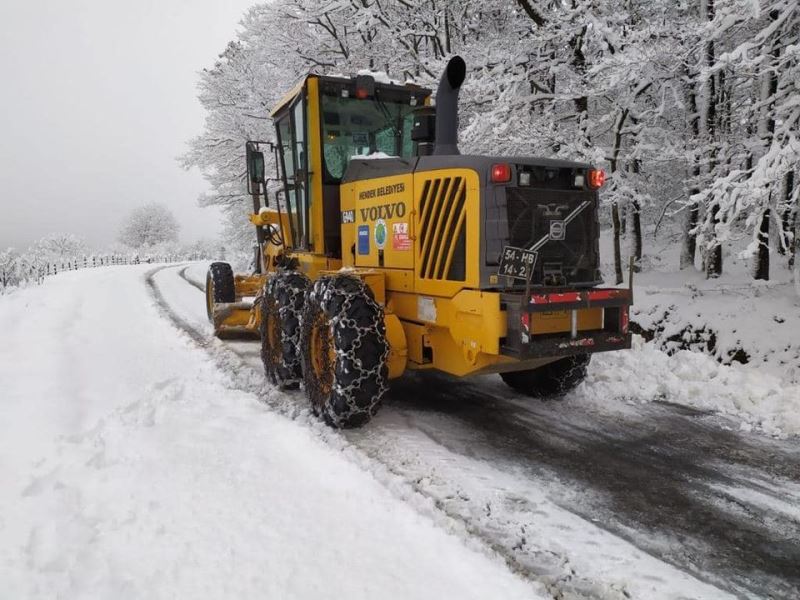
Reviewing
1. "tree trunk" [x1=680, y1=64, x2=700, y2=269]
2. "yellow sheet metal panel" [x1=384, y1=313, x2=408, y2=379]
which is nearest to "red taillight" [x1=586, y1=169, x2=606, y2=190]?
"yellow sheet metal panel" [x1=384, y1=313, x2=408, y2=379]

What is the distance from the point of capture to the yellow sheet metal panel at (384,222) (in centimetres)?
503

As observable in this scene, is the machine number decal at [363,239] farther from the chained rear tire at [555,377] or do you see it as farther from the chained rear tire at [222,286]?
the chained rear tire at [222,286]

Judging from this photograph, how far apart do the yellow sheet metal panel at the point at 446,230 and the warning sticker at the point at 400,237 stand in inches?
5.7

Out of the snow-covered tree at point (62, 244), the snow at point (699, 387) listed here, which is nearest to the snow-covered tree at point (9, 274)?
the snow at point (699, 387)

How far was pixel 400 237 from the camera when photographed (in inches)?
202

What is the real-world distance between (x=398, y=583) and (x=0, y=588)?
173cm

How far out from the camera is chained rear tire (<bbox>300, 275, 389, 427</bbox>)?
14.7 feet

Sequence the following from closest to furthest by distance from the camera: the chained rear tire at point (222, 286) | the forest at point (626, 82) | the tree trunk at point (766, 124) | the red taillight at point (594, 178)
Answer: the red taillight at point (594, 178), the forest at point (626, 82), the tree trunk at point (766, 124), the chained rear tire at point (222, 286)

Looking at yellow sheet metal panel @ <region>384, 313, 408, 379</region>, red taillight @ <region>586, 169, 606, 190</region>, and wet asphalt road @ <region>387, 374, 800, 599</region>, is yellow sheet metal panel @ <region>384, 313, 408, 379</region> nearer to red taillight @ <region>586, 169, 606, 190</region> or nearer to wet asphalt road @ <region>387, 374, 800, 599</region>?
wet asphalt road @ <region>387, 374, 800, 599</region>

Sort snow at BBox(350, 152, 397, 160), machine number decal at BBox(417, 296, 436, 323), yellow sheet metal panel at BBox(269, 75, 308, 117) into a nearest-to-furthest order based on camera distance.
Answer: machine number decal at BBox(417, 296, 436, 323)
snow at BBox(350, 152, 397, 160)
yellow sheet metal panel at BBox(269, 75, 308, 117)

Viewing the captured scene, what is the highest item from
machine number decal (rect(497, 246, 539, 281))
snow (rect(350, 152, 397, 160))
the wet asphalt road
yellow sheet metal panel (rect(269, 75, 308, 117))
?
yellow sheet metal panel (rect(269, 75, 308, 117))

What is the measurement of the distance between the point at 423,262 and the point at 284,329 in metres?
1.70

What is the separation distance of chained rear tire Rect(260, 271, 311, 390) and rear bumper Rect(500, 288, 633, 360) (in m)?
2.36

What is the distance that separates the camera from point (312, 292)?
16.7ft
